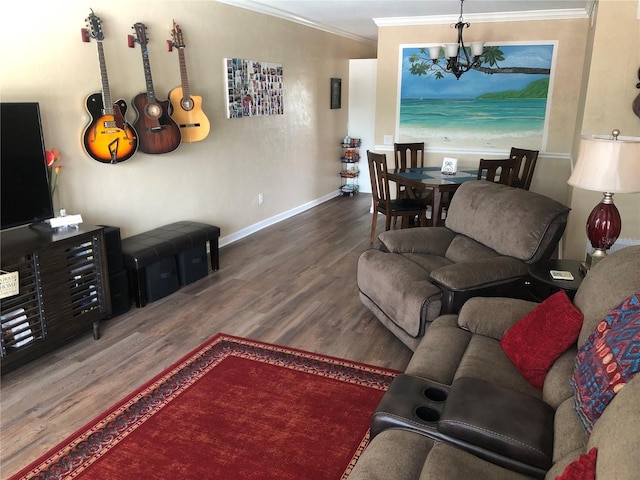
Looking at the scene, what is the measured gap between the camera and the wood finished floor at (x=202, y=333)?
8.22ft

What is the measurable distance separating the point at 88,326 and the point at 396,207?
10.2 ft

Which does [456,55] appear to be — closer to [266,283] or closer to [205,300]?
[266,283]

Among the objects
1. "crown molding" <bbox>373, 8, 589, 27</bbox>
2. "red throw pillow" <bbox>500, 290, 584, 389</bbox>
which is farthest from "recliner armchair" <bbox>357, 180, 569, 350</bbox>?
"crown molding" <bbox>373, 8, 589, 27</bbox>

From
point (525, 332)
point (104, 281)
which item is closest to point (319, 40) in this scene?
point (104, 281)

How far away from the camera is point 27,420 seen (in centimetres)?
245

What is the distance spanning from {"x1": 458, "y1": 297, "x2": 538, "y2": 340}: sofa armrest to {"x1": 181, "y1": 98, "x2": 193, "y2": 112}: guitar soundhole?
2991 millimetres

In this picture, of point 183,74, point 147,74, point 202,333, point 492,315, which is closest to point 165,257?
point 202,333

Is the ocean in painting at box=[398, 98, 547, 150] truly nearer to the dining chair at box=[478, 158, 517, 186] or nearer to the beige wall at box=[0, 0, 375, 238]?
the dining chair at box=[478, 158, 517, 186]

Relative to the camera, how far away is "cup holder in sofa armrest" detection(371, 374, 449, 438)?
5.70 ft

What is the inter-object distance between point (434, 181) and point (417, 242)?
4.62ft

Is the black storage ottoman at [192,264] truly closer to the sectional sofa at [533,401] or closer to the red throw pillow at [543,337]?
the sectional sofa at [533,401]

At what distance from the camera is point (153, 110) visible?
3953 mm

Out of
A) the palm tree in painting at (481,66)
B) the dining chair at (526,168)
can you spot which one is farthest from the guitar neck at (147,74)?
the dining chair at (526,168)

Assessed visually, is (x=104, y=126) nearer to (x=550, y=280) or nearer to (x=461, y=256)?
(x=461, y=256)
